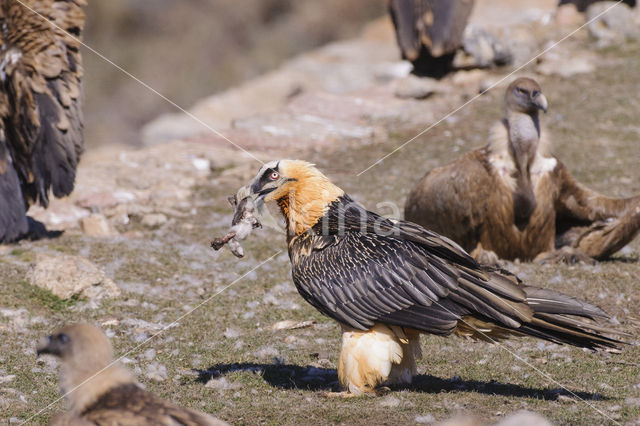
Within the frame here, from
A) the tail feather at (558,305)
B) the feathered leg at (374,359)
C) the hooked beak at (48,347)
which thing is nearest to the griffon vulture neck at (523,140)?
the tail feather at (558,305)

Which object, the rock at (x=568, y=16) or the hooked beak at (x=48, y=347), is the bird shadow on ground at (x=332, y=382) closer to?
the hooked beak at (x=48, y=347)

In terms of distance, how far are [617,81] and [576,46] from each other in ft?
5.91

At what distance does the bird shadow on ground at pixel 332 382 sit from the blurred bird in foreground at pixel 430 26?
11.3 meters

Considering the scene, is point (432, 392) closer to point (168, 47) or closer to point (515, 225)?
point (515, 225)

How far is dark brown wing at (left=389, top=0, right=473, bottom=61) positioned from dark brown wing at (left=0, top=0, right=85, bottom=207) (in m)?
Answer: 8.39

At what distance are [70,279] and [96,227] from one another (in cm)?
246

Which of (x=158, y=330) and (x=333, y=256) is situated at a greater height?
(x=333, y=256)

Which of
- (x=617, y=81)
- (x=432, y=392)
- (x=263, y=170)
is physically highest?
(x=263, y=170)

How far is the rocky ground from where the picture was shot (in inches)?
246

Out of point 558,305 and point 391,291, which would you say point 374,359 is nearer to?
point 391,291

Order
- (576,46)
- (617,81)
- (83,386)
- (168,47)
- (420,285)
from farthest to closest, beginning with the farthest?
(168,47) < (576,46) < (617,81) < (420,285) < (83,386)

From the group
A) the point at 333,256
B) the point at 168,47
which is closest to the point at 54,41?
the point at 333,256

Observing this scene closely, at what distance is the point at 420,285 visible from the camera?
20.1ft

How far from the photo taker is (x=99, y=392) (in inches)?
172
